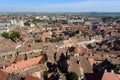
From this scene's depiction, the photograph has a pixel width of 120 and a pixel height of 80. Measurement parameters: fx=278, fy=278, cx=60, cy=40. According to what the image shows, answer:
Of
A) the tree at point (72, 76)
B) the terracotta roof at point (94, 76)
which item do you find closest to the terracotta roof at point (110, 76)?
the terracotta roof at point (94, 76)

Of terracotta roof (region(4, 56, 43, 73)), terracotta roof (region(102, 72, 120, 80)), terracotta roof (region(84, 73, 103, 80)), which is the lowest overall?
terracotta roof (region(4, 56, 43, 73))

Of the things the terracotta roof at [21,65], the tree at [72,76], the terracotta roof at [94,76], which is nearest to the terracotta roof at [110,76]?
the terracotta roof at [94,76]

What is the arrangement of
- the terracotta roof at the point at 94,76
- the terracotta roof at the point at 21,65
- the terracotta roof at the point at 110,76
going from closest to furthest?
the terracotta roof at the point at 110,76
the terracotta roof at the point at 94,76
the terracotta roof at the point at 21,65

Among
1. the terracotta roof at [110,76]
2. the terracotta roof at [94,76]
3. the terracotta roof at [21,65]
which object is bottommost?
the terracotta roof at [21,65]

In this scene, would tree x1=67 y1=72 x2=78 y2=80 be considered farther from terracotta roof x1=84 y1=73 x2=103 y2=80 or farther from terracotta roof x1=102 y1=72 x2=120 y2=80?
terracotta roof x1=102 y1=72 x2=120 y2=80

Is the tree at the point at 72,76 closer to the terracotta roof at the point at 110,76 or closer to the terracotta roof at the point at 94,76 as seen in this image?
the terracotta roof at the point at 94,76

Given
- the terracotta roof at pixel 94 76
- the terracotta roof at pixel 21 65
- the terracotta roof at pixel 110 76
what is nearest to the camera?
the terracotta roof at pixel 110 76

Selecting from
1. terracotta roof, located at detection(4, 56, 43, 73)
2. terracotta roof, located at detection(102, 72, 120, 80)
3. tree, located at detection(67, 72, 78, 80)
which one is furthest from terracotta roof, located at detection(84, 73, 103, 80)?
terracotta roof, located at detection(4, 56, 43, 73)

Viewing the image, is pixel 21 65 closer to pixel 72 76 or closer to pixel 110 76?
pixel 72 76

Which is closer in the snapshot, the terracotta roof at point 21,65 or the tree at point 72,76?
the tree at point 72,76

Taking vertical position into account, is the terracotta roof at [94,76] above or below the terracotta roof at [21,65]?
above

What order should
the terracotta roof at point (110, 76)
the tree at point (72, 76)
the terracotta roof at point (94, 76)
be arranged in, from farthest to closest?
the tree at point (72, 76), the terracotta roof at point (94, 76), the terracotta roof at point (110, 76)

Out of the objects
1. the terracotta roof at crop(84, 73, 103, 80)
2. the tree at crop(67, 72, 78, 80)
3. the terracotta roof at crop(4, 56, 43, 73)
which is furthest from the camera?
the terracotta roof at crop(4, 56, 43, 73)

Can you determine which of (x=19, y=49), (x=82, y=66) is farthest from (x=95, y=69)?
(x=19, y=49)
